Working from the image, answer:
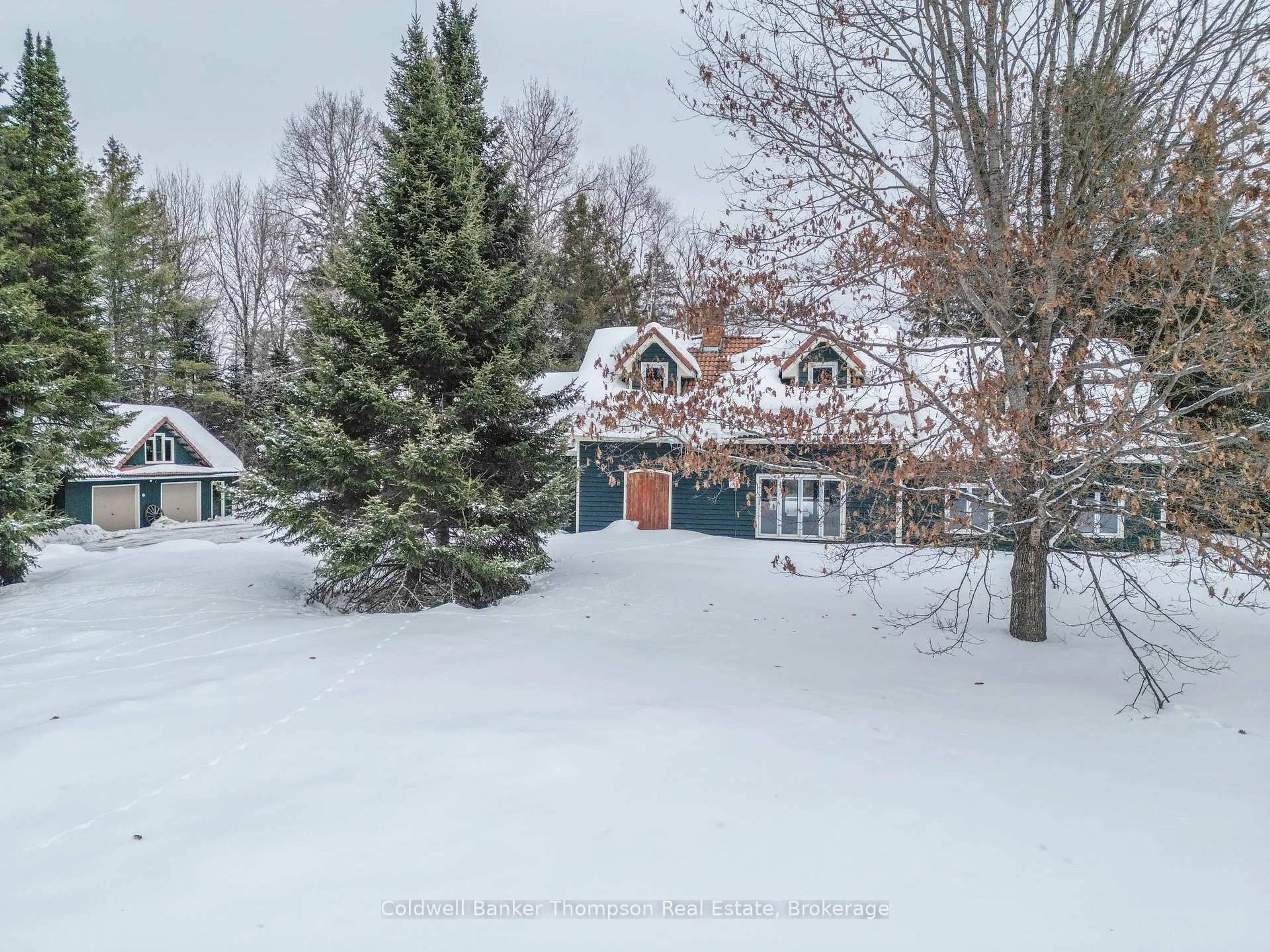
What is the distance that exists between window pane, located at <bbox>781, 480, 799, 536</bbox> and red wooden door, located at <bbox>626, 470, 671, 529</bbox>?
8.23 ft

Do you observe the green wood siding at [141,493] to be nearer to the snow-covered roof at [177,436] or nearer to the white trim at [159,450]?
the snow-covered roof at [177,436]

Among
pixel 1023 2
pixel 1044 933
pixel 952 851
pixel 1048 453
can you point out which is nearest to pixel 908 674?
pixel 1048 453

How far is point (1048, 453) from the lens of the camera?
4.74 m

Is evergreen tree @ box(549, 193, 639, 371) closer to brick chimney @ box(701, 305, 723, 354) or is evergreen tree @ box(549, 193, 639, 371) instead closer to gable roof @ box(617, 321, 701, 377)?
gable roof @ box(617, 321, 701, 377)

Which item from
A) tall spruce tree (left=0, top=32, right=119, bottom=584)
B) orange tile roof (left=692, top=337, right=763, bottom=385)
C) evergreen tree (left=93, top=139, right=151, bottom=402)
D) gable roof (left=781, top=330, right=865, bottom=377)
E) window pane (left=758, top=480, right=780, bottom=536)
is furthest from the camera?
evergreen tree (left=93, top=139, right=151, bottom=402)

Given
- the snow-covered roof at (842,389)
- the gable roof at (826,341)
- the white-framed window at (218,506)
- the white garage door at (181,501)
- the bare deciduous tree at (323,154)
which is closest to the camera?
the snow-covered roof at (842,389)

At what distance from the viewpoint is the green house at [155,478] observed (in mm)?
20594

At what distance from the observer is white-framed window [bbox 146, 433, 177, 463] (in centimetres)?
2253

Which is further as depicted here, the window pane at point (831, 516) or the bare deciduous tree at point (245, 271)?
the bare deciduous tree at point (245, 271)

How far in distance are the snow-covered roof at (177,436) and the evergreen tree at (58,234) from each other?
3.86 meters

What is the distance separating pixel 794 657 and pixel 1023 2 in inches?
237

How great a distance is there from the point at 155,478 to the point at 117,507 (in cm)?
141

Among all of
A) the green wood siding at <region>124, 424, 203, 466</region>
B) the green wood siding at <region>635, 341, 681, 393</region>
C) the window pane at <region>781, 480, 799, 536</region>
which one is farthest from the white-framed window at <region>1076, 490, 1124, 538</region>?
the green wood siding at <region>124, 424, 203, 466</region>

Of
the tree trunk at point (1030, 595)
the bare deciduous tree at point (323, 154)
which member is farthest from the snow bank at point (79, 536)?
the tree trunk at point (1030, 595)
